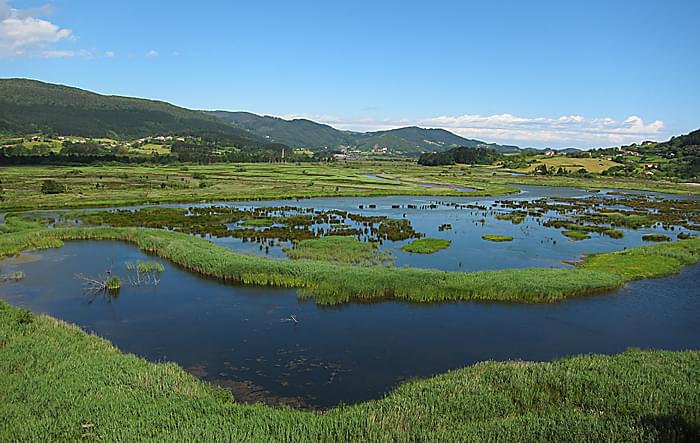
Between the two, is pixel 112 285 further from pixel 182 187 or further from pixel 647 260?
pixel 182 187

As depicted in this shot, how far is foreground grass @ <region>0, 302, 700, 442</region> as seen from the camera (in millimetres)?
11625

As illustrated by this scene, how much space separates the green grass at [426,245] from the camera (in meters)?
37.2

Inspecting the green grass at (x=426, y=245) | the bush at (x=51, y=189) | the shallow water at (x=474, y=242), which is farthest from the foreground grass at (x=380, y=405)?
the bush at (x=51, y=189)

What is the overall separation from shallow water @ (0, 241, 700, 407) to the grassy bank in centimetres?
88

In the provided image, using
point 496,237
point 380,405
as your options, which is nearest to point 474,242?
point 496,237

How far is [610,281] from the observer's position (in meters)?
28.0

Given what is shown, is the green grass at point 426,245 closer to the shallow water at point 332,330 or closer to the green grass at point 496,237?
the green grass at point 496,237

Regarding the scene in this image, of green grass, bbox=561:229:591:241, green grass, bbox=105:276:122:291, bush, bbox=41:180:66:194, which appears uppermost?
green grass, bbox=561:229:591:241

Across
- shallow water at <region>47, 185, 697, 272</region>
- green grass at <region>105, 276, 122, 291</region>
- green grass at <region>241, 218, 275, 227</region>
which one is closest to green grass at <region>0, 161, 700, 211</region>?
shallow water at <region>47, 185, 697, 272</region>

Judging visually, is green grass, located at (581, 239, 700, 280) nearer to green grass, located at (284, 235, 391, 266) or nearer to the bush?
green grass, located at (284, 235, 391, 266)

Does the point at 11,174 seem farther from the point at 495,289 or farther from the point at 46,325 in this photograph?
the point at 495,289

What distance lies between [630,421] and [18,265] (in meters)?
33.7

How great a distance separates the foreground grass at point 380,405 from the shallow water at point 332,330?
2.23 m

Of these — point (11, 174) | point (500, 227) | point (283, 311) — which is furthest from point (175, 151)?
point (283, 311)
